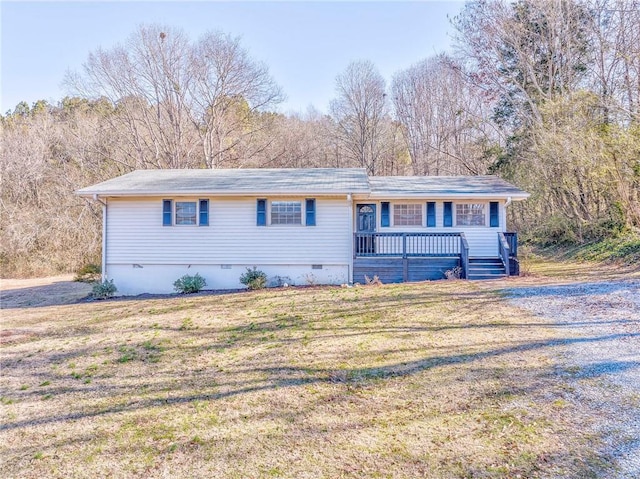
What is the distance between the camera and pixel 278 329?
267 inches

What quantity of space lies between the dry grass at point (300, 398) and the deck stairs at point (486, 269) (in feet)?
12.1

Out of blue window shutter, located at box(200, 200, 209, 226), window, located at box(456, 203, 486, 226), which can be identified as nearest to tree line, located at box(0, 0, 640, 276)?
window, located at box(456, 203, 486, 226)

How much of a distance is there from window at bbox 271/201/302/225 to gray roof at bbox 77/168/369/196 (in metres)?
0.51

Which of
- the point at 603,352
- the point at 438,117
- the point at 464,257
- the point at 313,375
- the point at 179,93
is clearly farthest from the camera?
the point at 438,117

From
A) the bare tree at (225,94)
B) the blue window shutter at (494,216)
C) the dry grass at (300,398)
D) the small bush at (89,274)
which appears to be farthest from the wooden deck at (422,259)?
the bare tree at (225,94)

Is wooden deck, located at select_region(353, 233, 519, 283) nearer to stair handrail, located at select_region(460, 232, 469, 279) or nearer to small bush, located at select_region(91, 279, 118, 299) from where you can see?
stair handrail, located at select_region(460, 232, 469, 279)

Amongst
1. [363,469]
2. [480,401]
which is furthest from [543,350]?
[363,469]

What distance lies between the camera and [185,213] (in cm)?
1188

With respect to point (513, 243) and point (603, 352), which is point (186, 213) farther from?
point (603, 352)

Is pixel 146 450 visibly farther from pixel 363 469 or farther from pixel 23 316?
pixel 23 316

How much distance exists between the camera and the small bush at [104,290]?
11.3m

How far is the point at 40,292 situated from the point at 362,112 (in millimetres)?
22056

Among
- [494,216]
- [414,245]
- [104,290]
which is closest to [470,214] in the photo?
[494,216]

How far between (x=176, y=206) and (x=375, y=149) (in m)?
18.6
